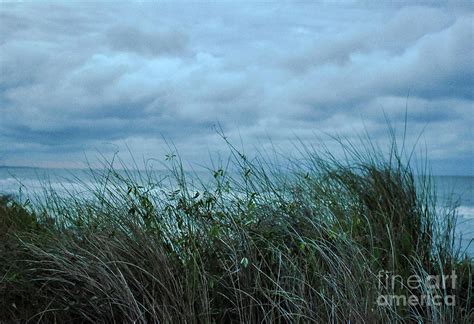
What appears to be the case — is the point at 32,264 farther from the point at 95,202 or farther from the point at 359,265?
the point at 359,265

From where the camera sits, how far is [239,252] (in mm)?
4062

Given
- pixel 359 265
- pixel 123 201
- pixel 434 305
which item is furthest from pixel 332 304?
pixel 123 201

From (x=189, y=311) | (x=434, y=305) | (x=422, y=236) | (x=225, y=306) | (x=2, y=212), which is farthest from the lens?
(x=2, y=212)

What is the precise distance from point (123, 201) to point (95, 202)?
348 mm

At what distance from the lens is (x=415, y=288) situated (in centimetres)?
403

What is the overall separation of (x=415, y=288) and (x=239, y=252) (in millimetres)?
1227

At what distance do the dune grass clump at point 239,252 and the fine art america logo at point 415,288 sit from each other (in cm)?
3

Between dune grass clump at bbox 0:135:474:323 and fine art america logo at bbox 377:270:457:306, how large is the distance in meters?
Result: 0.03

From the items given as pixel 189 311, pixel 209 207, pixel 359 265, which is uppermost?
pixel 209 207

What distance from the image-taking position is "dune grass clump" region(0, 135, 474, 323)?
3.75m

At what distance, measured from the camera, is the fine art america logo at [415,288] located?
12.0 ft

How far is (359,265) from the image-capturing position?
3.54 meters

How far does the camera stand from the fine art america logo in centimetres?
365

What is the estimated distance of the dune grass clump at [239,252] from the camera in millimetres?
3750
